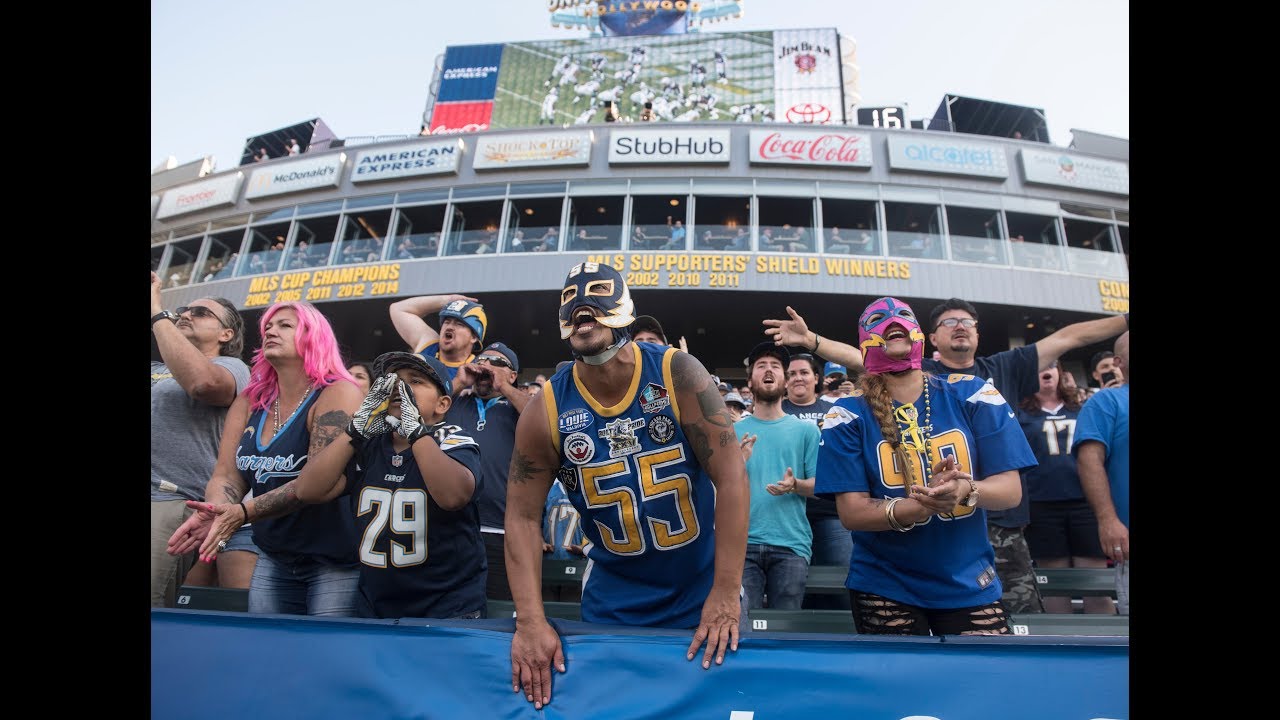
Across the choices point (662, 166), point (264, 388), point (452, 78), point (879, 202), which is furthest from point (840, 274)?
point (452, 78)

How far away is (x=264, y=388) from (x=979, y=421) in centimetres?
387

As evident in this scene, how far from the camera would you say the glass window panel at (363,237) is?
19578 millimetres

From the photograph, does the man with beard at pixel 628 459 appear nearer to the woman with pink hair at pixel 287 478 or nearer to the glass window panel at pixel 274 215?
the woman with pink hair at pixel 287 478

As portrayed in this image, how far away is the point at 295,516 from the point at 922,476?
10.1ft

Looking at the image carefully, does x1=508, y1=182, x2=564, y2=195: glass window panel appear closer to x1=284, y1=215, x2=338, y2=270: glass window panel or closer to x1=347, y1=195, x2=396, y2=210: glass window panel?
x1=347, y1=195, x2=396, y2=210: glass window panel

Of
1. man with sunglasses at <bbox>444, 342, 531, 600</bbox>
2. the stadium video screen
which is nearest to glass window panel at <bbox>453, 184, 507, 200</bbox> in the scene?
the stadium video screen

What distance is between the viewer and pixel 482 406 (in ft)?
14.9

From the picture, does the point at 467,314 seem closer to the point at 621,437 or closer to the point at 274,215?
the point at 621,437

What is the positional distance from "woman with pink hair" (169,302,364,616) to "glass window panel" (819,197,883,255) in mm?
16903

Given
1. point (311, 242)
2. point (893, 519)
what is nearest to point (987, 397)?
point (893, 519)

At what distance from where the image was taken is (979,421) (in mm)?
2908

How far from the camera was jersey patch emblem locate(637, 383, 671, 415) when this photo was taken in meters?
2.61
